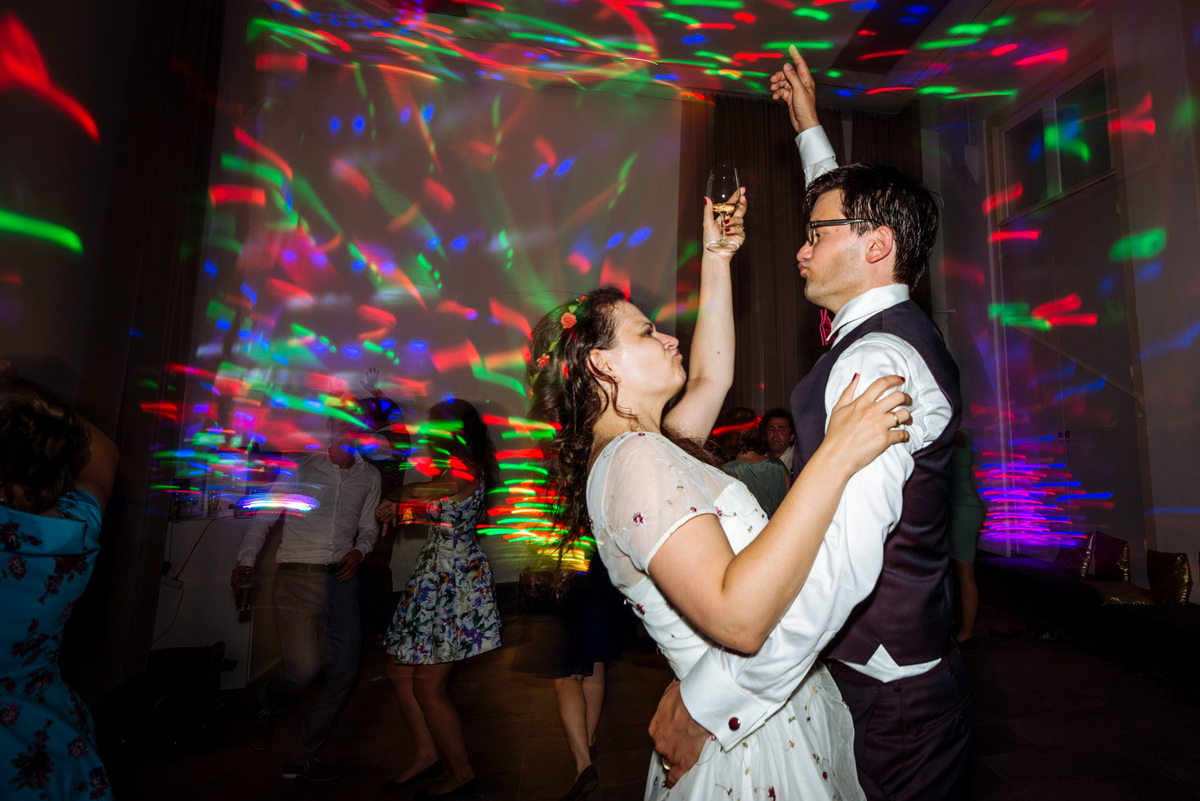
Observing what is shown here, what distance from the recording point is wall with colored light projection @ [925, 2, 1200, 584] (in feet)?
10.8

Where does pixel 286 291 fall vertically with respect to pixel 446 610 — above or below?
above

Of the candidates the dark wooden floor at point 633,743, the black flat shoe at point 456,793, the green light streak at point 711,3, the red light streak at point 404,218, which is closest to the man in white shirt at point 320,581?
the dark wooden floor at point 633,743

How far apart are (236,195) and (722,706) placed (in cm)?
420

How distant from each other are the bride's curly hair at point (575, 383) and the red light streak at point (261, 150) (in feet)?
11.7

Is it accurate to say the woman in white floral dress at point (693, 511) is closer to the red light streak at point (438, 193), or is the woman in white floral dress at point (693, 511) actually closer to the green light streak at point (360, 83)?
the red light streak at point (438, 193)

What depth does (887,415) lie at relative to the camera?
79cm

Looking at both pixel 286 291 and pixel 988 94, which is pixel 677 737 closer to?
pixel 286 291

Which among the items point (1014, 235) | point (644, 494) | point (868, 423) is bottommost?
point (644, 494)

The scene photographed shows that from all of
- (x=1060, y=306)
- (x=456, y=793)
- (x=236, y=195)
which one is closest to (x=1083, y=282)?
(x=1060, y=306)

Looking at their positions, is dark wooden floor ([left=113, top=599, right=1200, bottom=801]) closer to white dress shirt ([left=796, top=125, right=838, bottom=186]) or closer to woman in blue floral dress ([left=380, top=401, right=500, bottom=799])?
woman in blue floral dress ([left=380, top=401, right=500, bottom=799])

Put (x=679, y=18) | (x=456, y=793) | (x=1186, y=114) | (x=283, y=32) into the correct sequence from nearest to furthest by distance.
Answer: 1. (x=456, y=793)
2. (x=1186, y=114)
3. (x=679, y=18)
4. (x=283, y=32)

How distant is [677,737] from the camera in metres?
0.88

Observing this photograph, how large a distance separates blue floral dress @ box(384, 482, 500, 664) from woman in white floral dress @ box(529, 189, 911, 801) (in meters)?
1.27

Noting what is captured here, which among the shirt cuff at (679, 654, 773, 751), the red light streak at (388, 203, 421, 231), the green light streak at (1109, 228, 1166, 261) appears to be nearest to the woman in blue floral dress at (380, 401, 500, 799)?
the shirt cuff at (679, 654, 773, 751)
